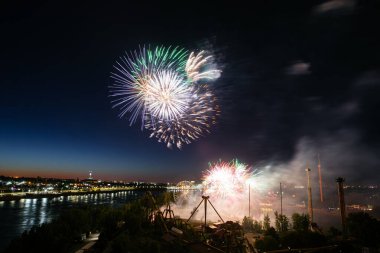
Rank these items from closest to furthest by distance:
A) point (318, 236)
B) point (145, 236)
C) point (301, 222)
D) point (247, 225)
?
point (318, 236)
point (145, 236)
point (301, 222)
point (247, 225)

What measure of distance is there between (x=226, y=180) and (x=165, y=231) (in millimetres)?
16918

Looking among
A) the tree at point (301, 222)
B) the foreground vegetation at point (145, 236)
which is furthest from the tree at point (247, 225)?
the tree at point (301, 222)

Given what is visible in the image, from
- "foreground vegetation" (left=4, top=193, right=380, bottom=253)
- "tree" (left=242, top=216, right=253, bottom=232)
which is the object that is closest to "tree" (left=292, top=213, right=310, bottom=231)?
"foreground vegetation" (left=4, top=193, right=380, bottom=253)

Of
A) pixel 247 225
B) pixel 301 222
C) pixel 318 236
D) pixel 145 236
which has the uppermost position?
pixel 318 236

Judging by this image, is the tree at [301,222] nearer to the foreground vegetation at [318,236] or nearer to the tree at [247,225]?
the foreground vegetation at [318,236]

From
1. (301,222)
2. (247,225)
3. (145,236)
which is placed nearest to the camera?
(145,236)

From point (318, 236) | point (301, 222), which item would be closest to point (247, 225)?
point (301, 222)

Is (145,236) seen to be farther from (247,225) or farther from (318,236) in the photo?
(247,225)

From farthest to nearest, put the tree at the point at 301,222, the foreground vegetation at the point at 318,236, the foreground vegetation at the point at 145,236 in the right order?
the tree at the point at 301,222
the foreground vegetation at the point at 145,236
the foreground vegetation at the point at 318,236

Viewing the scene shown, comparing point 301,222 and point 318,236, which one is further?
point 301,222

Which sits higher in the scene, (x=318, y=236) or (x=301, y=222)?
(x=318, y=236)

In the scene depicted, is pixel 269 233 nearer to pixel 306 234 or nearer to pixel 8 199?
pixel 306 234

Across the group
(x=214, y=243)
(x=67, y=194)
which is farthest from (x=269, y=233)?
(x=67, y=194)

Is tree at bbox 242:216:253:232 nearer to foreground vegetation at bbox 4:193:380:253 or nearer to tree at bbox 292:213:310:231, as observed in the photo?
foreground vegetation at bbox 4:193:380:253
